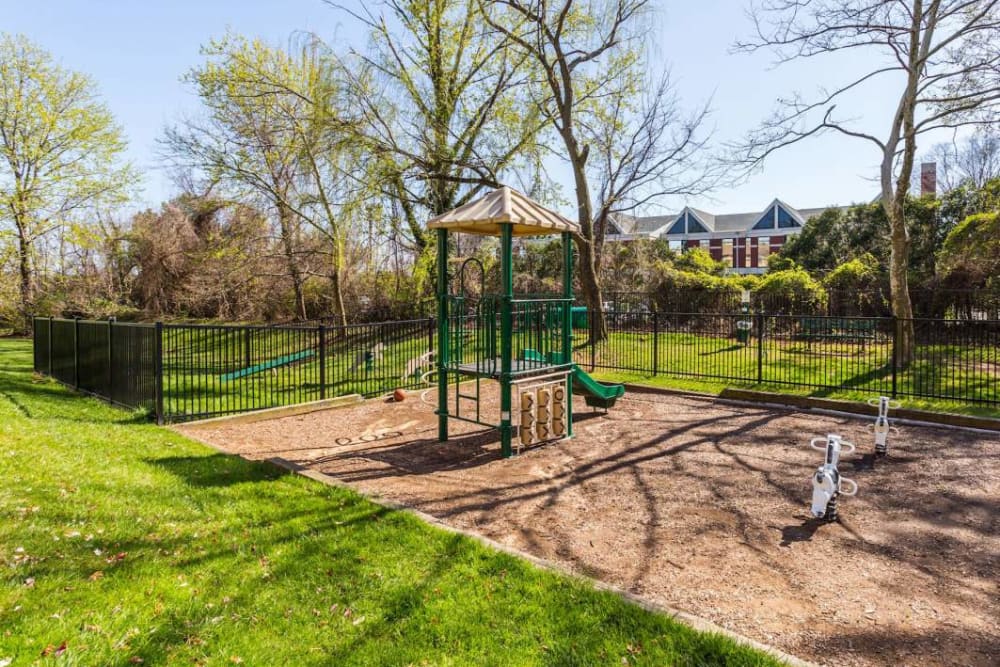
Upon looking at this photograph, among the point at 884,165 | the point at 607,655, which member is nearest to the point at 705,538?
the point at 607,655

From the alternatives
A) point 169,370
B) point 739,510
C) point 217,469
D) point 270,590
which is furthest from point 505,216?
point 169,370

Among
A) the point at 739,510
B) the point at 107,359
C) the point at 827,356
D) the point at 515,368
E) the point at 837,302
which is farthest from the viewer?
the point at 837,302

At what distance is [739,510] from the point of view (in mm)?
5086

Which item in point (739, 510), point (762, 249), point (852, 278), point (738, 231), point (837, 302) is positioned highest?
point (738, 231)

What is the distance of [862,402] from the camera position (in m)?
9.38

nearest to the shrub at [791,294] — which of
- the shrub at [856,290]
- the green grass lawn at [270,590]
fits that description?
the shrub at [856,290]

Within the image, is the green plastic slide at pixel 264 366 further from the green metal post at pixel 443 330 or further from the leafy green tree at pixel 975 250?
the leafy green tree at pixel 975 250

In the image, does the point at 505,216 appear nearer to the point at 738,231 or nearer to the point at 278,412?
the point at 278,412

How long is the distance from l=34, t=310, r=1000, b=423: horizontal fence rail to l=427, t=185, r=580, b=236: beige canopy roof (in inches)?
44.0

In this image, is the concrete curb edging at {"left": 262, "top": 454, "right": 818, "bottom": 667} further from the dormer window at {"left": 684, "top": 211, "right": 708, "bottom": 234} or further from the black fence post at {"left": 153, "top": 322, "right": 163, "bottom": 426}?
the dormer window at {"left": 684, "top": 211, "right": 708, "bottom": 234}

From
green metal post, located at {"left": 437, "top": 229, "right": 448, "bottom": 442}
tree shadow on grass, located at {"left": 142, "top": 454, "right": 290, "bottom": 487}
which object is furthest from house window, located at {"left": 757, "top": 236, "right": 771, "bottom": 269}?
tree shadow on grass, located at {"left": 142, "top": 454, "right": 290, "bottom": 487}

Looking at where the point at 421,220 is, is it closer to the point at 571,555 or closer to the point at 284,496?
the point at 284,496

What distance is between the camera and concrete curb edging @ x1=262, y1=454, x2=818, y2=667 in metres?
→ 2.91

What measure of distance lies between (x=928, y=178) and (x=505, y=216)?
148 ft
